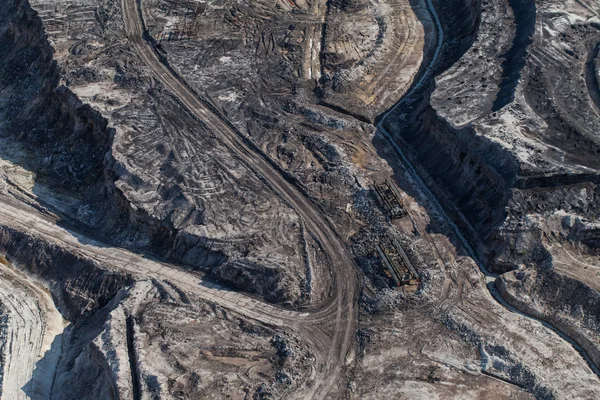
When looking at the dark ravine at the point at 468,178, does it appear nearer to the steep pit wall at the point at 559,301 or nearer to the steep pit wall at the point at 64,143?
the steep pit wall at the point at 559,301

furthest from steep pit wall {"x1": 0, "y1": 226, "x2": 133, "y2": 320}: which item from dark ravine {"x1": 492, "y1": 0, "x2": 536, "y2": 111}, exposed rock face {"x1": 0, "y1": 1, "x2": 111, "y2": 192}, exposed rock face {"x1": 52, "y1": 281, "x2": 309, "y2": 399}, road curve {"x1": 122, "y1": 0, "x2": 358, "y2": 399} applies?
dark ravine {"x1": 492, "y1": 0, "x2": 536, "y2": 111}

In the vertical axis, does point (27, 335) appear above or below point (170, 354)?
below

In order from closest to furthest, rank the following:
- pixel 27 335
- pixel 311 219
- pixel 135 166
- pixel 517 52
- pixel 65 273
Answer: pixel 27 335 < pixel 65 273 < pixel 311 219 < pixel 135 166 < pixel 517 52

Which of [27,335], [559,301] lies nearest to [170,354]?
[27,335]

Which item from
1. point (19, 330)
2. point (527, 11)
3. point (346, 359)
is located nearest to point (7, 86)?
point (19, 330)

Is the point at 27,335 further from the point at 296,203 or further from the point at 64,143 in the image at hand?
the point at 296,203

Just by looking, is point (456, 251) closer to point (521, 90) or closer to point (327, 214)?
point (327, 214)
